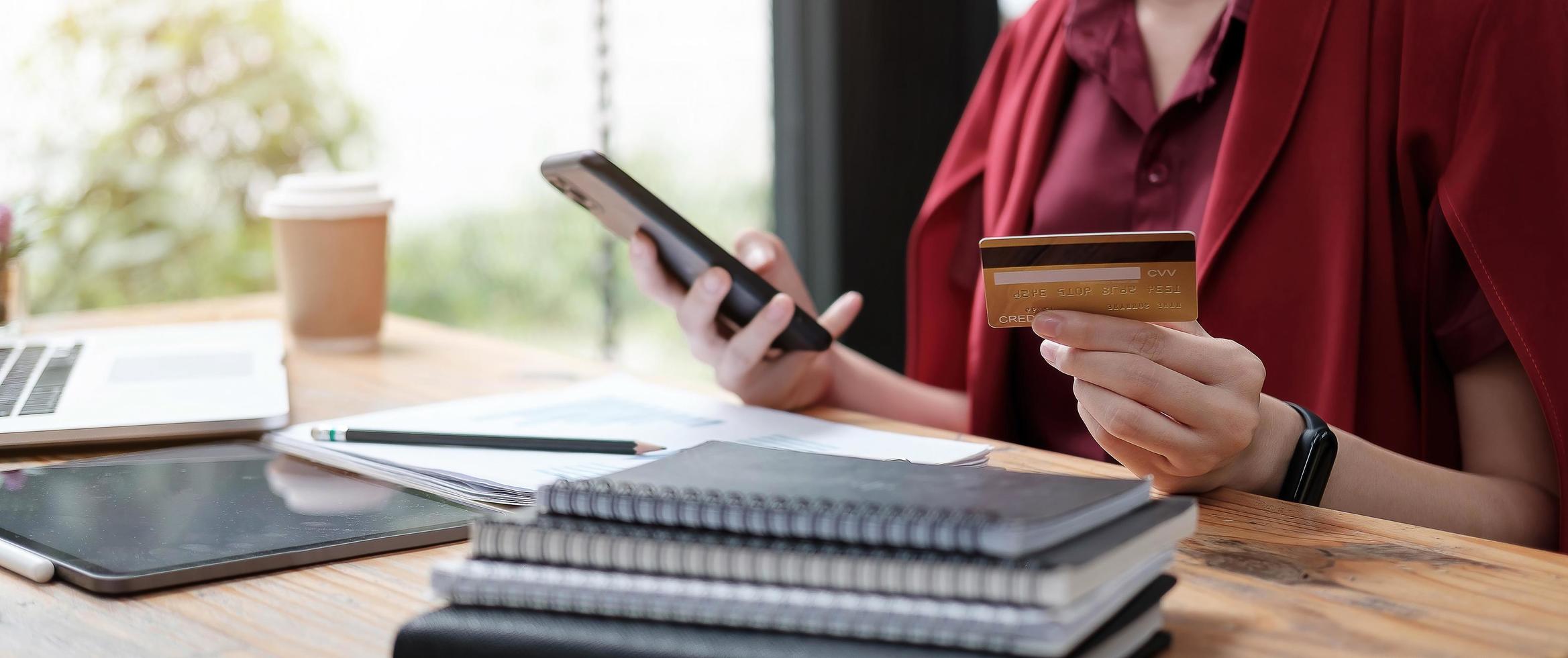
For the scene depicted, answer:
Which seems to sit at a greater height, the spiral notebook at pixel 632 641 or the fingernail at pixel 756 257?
the fingernail at pixel 756 257

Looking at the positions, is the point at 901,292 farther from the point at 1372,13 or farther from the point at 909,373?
the point at 1372,13

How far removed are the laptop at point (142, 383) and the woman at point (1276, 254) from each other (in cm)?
34

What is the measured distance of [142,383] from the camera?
1.01 metres

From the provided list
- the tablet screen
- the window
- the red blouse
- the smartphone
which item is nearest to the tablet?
the tablet screen

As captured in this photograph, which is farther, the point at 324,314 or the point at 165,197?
the point at 165,197

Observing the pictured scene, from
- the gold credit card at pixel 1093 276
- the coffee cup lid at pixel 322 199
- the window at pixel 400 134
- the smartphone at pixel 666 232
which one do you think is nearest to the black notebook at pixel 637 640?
the gold credit card at pixel 1093 276

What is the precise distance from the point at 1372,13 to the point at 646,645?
80 cm

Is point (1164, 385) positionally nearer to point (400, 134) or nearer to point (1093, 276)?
point (1093, 276)

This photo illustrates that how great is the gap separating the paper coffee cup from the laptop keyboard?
0.68 ft

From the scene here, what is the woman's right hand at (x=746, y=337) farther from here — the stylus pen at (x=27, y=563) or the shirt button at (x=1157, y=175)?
the stylus pen at (x=27, y=563)

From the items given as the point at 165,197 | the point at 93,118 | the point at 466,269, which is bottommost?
the point at 466,269

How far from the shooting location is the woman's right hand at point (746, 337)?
3.23 ft

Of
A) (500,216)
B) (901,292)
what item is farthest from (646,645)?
(500,216)

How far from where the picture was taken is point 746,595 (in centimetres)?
43
